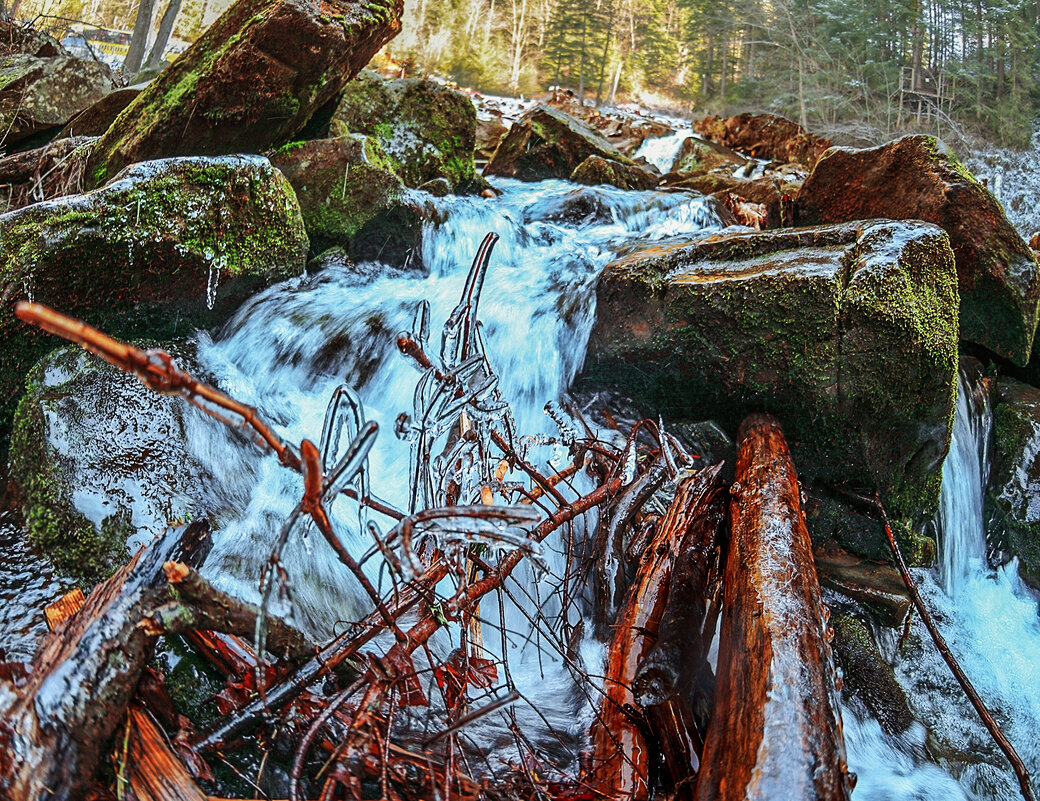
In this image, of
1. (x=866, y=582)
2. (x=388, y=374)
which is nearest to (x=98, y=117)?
(x=388, y=374)

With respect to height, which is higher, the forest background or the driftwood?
the forest background

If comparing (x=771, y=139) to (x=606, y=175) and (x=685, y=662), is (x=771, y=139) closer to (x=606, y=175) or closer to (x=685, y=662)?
(x=606, y=175)

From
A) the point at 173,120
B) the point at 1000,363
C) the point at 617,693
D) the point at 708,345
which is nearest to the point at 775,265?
the point at 708,345

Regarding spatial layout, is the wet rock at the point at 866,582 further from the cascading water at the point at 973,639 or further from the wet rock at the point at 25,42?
the wet rock at the point at 25,42

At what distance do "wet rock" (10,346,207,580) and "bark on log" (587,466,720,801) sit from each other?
1960 millimetres

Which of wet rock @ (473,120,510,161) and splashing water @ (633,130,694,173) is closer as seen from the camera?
wet rock @ (473,120,510,161)

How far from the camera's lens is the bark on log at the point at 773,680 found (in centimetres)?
128

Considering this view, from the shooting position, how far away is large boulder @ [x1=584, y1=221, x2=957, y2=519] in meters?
3.39

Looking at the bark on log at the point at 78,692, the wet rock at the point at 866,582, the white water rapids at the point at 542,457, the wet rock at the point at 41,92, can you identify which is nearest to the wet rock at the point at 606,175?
the white water rapids at the point at 542,457

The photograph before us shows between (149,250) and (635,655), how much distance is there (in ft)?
11.6

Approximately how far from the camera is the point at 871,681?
9.02 ft

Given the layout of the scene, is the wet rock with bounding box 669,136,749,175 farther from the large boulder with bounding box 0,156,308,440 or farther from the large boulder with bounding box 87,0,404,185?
the large boulder with bounding box 0,156,308,440

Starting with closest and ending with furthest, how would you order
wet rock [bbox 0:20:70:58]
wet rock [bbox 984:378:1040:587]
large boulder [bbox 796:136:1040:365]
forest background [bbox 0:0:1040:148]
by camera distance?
wet rock [bbox 984:378:1040:587]
large boulder [bbox 796:136:1040:365]
wet rock [bbox 0:20:70:58]
forest background [bbox 0:0:1040:148]

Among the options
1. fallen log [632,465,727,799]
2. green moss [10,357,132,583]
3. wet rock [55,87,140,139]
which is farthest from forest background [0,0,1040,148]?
fallen log [632,465,727,799]
